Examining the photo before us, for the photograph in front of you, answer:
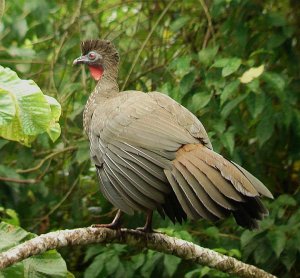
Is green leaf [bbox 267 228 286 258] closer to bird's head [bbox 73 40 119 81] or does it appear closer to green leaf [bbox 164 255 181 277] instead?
green leaf [bbox 164 255 181 277]

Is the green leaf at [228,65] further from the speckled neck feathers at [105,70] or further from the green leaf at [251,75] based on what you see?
the speckled neck feathers at [105,70]

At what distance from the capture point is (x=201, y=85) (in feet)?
17.7

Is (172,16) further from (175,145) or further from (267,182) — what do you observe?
(175,145)

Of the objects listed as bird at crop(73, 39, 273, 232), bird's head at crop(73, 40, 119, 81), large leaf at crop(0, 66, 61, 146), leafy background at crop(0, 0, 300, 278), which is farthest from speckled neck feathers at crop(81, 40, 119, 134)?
large leaf at crop(0, 66, 61, 146)

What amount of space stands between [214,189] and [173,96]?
1.78 metres

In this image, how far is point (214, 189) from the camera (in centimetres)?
354

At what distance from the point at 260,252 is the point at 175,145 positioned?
5.30ft

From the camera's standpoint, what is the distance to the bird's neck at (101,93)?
4559 millimetres

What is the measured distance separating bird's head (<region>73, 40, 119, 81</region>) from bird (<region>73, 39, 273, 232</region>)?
404 mm

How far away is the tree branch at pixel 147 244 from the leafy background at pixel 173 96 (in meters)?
0.72

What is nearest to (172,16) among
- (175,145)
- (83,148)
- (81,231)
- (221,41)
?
(221,41)

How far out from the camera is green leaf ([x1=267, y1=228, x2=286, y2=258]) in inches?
192

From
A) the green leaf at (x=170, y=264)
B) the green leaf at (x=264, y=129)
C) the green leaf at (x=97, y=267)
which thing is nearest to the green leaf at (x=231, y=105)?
the green leaf at (x=264, y=129)

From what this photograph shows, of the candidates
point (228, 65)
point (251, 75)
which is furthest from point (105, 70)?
point (251, 75)
